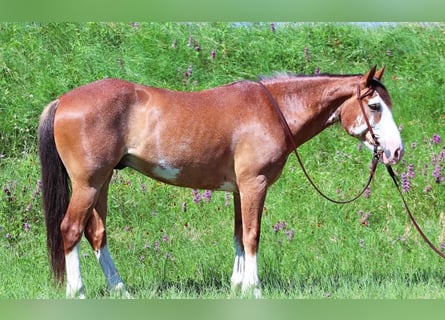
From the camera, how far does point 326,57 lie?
11688mm

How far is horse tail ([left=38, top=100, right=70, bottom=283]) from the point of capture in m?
6.74

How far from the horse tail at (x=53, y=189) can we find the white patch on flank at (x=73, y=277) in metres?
0.21

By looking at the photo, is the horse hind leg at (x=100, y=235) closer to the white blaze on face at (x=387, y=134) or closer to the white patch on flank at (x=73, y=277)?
the white patch on flank at (x=73, y=277)

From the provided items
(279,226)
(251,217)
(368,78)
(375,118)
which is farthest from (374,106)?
(279,226)

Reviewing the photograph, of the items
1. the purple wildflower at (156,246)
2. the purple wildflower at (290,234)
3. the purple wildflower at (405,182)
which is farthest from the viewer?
the purple wildflower at (405,182)

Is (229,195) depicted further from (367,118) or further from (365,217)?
(367,118)

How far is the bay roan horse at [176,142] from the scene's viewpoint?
658 centimetres

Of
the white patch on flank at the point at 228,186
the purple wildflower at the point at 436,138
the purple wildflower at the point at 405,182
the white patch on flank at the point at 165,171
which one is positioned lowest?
the purple wildflower at the point at 405,182

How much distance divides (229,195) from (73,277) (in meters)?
3.17

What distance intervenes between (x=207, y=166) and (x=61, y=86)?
4.69 m

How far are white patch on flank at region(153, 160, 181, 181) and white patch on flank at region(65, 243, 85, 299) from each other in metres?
0.93

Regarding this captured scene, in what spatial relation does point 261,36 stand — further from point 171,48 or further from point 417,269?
point 417,269

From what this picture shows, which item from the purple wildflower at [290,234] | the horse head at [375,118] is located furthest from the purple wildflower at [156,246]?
the horse head at [375,118]

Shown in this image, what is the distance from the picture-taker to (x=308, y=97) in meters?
7.13
